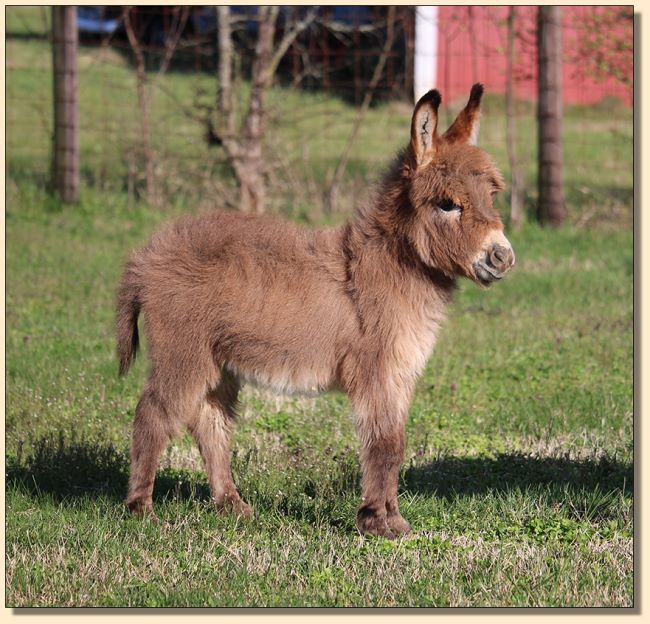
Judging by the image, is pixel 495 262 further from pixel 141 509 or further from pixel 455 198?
pixel 141 509

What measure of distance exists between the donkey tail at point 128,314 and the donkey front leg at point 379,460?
127cm

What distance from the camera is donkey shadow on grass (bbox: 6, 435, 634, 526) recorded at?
555cm

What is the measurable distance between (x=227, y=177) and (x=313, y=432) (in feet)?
24.6

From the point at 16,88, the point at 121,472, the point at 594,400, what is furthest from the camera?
the point at 16,88

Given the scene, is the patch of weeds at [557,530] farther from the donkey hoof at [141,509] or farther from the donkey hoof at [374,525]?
the donkey hoof at [141,509]

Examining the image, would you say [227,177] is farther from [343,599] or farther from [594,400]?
[343,599]

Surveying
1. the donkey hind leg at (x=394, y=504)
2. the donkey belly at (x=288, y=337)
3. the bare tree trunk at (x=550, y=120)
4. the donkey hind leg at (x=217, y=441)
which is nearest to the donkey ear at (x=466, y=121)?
the donkey belly at (x=288, y=337)

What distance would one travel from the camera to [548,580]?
456 cm

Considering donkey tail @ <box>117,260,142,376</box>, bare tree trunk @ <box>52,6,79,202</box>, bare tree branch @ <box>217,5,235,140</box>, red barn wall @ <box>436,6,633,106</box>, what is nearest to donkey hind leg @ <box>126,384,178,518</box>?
donkey tail @ <box>117,260,142,376</box>

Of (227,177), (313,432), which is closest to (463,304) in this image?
(313,432)

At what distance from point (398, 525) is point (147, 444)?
4.25 ft

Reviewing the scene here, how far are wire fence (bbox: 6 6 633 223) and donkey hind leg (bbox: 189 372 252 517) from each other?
7.65 meters

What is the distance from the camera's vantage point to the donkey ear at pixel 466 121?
16.3ft

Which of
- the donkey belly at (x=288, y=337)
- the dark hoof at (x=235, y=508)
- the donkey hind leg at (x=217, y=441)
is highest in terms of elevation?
the donkey belly at (x=288, y=337)
